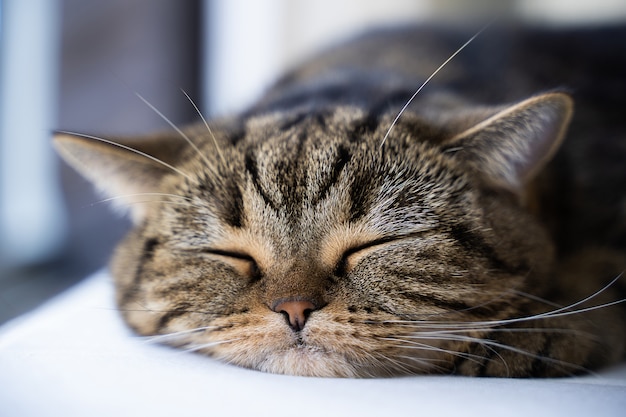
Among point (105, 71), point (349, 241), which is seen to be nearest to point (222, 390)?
point (349, 241)

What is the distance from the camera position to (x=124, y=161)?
4.59 feet

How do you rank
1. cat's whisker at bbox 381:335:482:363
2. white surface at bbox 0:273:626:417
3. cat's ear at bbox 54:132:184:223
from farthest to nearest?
cat's ear at bbox 54:132:184:223, cat's whisker at bbox 381:335:482:363, white surface at bbox 0:273:626:417

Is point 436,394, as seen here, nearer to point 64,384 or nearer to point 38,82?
point 64,384

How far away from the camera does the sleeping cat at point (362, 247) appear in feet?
3.70

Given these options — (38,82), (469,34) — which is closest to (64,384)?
(38,82)

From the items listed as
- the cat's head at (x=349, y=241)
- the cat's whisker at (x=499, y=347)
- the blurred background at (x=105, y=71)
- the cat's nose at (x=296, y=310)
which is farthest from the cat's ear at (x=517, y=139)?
the blurred background at (x=105, y=71)

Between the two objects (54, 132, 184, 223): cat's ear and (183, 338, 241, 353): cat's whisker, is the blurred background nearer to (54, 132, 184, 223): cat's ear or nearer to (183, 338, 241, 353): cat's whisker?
(54, 132, 184, 223): cat's ear

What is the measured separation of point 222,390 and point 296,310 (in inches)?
7.7

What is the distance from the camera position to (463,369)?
119 cm

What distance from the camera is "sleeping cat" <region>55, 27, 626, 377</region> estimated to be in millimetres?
1129

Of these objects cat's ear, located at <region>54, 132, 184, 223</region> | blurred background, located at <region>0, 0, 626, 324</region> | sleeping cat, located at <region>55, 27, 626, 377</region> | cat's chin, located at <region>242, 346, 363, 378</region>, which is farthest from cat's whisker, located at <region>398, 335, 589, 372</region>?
blurred background, located at <region>0, 0, 626, 324</region>

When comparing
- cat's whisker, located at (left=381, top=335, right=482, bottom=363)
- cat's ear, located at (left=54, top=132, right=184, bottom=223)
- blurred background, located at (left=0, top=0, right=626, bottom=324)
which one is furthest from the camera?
blurred background, located at (left=0, top=0, right=626, bottom=324)

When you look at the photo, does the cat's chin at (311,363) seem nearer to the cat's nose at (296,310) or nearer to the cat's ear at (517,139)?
the cat's nose at (296,310)

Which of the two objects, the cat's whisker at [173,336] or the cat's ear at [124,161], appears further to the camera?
the cat's ear at [124,161]
